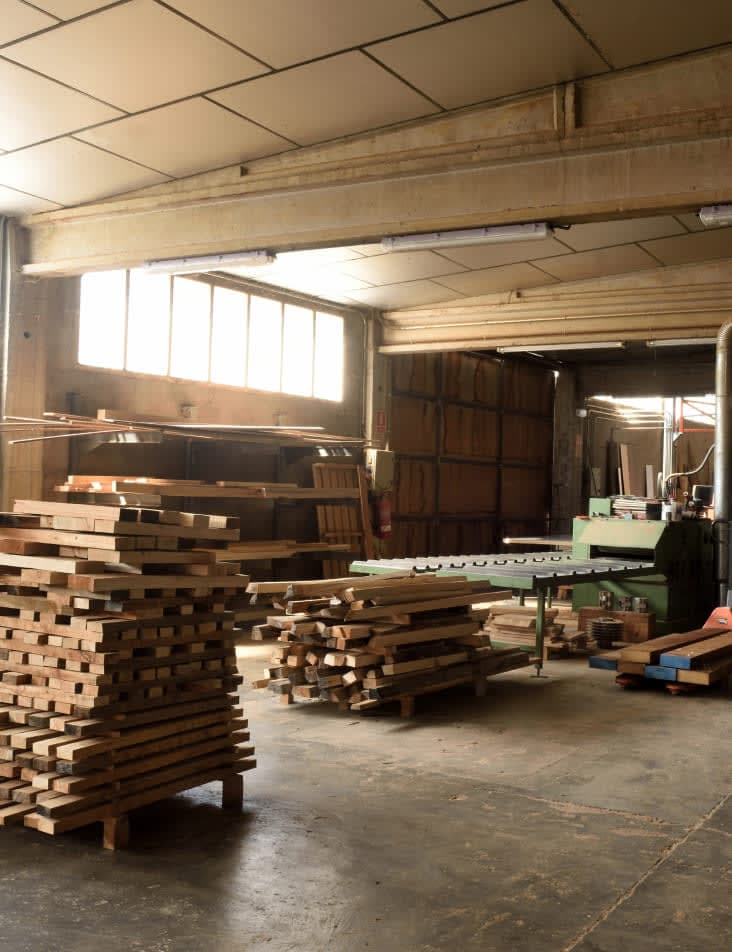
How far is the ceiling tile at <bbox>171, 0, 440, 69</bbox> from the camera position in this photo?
5656mm

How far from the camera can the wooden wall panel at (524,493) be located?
17.4m

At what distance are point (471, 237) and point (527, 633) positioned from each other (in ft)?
13.9

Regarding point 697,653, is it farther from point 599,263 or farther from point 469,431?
point 469,431

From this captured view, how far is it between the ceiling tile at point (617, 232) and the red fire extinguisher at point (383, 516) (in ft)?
14.3

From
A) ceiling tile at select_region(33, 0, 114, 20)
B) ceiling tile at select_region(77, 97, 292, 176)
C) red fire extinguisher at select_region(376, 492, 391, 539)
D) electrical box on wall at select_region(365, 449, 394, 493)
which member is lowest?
red fire extinguisher at select_region(376, 492, 391, 539)

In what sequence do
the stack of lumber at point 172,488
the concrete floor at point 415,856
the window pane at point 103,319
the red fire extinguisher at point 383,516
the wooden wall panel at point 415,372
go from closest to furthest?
the concrete floor at point 415,856 → the stack of lumber at point 172,488 → the window pane at point 103,319 → the red fire extinguisher at point 383,516 → the wooden wall panel at point 415,372

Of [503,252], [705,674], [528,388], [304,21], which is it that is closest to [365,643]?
[705,674]

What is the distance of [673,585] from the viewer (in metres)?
10.3

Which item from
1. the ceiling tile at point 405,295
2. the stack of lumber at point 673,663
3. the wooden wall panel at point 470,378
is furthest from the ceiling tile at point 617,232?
the wooden wall panel at point 470,378

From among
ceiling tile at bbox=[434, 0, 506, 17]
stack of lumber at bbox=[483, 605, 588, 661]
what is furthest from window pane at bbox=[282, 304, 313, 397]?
ceiling tile at bbox=[434, 0, 506, 17]

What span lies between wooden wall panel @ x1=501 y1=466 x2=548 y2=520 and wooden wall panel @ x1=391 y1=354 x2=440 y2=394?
2908 millimetres

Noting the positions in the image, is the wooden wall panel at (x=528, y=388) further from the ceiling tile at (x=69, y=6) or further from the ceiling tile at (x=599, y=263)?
the ceiling tile at (x=69, y=6)

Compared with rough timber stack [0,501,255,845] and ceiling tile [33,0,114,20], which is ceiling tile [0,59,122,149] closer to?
ceiling tile [33,0,114,20]

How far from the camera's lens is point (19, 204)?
28.7ft
